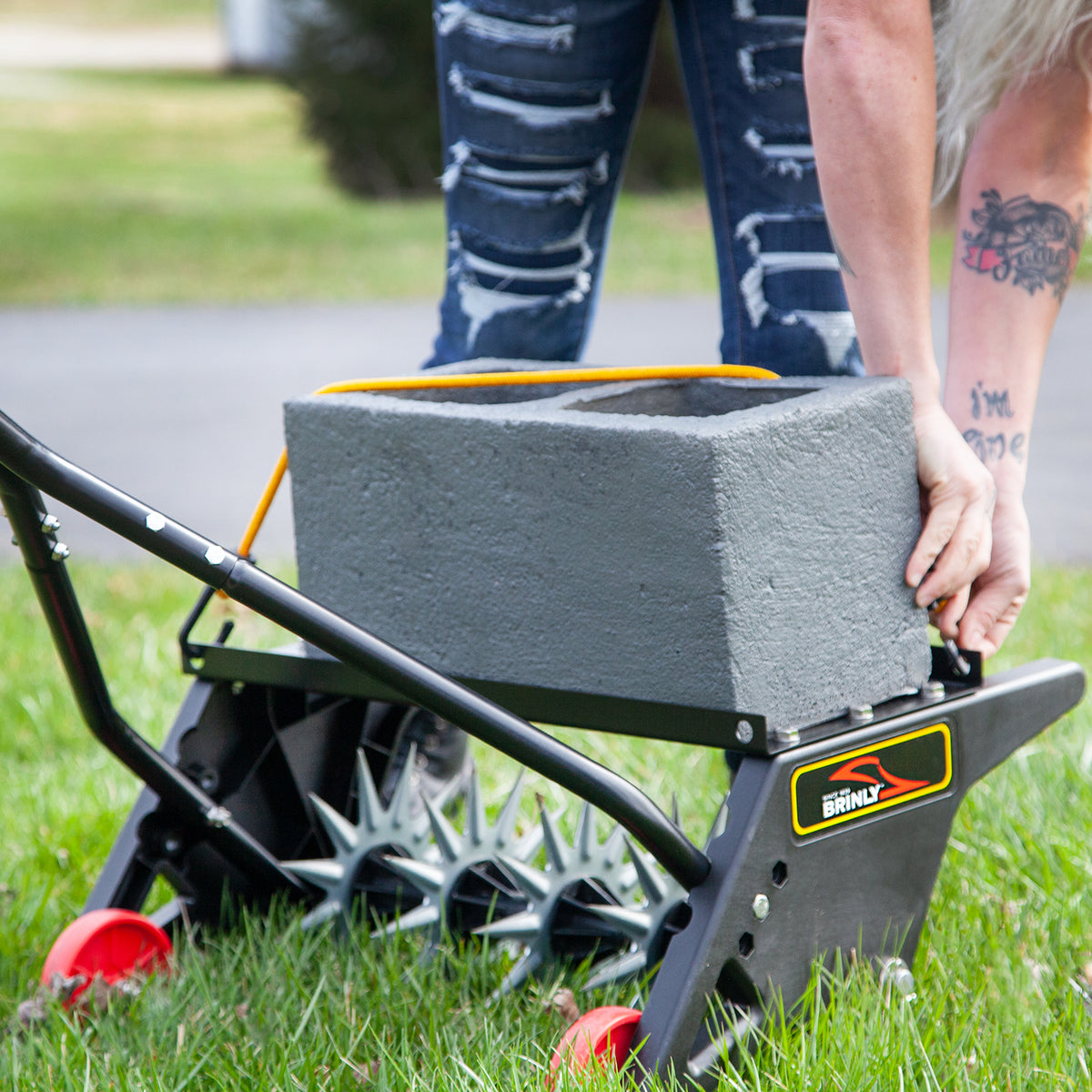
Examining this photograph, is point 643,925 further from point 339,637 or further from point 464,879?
point 339,637

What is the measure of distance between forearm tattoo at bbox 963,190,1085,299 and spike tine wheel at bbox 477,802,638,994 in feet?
2.70

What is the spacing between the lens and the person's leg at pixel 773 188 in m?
1.85

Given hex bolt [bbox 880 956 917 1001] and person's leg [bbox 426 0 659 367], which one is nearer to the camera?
hex bolt [bbox 880 956 917 1001]

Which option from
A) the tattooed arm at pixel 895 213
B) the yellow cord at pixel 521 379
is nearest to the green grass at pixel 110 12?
the yellow cord at pixel 521 379

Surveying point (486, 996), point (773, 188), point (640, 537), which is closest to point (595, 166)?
point (773, 188)

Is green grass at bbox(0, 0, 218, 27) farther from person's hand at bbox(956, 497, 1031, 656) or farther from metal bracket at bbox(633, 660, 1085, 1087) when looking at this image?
metal bracket at bbox(633, 660, 1085, 1087)

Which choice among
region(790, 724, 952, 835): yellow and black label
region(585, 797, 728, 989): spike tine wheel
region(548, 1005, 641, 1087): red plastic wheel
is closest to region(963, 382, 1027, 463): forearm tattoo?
region(790, 724, 952, 835): yellow and black label

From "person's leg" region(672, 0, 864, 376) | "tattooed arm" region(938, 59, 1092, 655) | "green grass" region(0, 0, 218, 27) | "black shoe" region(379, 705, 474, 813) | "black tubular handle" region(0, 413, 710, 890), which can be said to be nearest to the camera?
"black tubular handle" region(0, 413, 710, 890)

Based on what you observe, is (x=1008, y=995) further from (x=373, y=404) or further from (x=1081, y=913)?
(x=373, y=404)

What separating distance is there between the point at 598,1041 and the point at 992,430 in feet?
2.86

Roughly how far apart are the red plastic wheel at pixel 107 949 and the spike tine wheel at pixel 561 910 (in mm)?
410

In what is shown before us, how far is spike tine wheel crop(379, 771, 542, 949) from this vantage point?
1.73m

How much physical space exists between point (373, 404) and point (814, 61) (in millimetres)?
589

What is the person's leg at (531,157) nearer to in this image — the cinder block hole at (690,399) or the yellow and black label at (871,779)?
the cinder block hole at (690,399)
